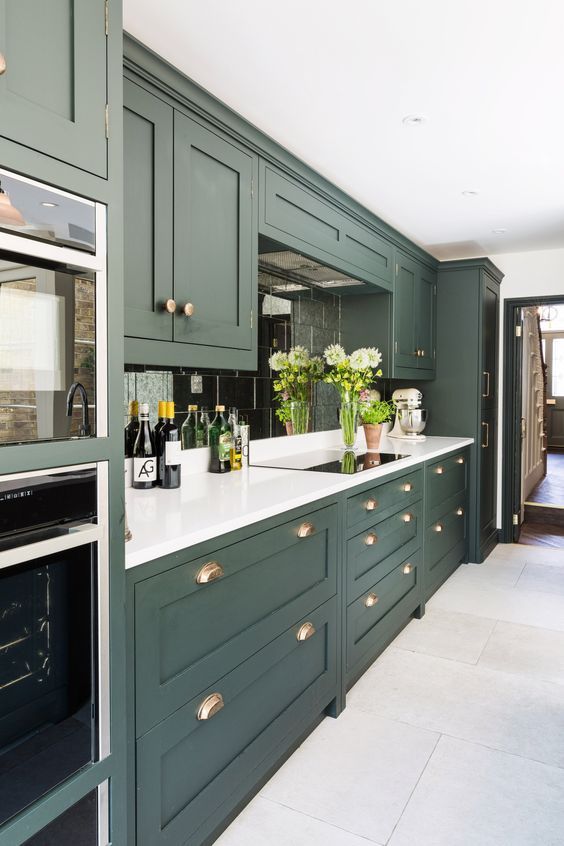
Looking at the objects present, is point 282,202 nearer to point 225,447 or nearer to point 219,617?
point 225,447

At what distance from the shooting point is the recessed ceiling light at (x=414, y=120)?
96.2 inches

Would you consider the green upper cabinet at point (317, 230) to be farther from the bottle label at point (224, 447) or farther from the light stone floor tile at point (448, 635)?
the light stone floor tile at point (448, 635)

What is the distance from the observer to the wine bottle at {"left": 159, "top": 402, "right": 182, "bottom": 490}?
2.21 meters

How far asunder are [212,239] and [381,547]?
1.58m

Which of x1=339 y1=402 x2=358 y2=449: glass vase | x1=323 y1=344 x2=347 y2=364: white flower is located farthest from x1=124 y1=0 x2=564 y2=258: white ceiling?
x1=339 y1=402 x2=358 y2=449: glass vase

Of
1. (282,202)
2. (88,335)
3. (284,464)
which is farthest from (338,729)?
(282,202)

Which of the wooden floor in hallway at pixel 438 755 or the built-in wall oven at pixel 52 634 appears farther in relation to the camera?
the wooden floor in hallway at pixel 438 755

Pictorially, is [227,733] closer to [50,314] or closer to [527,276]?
[50,314]

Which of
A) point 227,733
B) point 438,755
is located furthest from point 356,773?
point 227,733

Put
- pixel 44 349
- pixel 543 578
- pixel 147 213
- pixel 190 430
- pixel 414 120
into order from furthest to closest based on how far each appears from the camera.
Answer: pixel 543 578 < pixel 190 430 < pixel 414 120 < pixel 147 213 < pixel 44 349

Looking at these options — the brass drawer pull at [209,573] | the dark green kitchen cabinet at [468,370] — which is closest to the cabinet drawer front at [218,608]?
the brass drawer pull at [209,573]

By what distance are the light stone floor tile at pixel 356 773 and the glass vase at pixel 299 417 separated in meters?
1.52

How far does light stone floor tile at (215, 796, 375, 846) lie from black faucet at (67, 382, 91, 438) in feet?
4.37

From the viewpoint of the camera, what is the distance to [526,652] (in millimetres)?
3051
